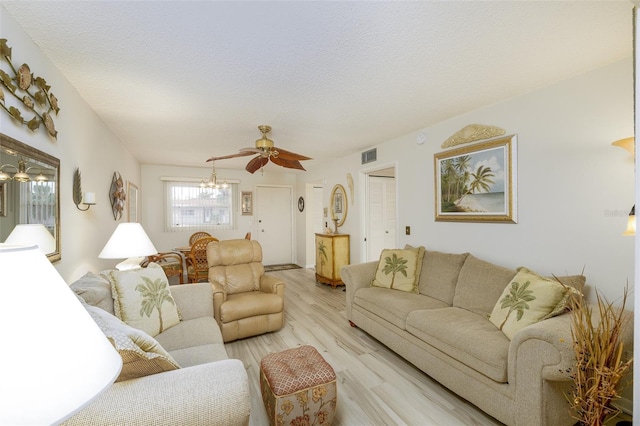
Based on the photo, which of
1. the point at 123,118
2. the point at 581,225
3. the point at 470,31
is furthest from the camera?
the point at 123,118

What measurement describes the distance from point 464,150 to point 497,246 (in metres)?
1.02

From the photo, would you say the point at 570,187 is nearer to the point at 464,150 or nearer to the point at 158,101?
the point at 464,150

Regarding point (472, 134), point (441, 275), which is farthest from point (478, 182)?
point (441, 275)

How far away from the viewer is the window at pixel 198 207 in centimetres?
571

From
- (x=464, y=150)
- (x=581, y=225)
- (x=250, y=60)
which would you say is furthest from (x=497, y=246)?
(x=250, y=60)

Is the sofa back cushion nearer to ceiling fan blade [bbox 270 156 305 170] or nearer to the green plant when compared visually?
ceiling fan blade [bbox 270 156 305 170]

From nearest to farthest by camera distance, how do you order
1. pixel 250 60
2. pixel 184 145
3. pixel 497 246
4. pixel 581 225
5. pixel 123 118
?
pixel 250 60 < pixel 581 225 < pixel 497 246 < pixel 123 118 < pixel 184 145

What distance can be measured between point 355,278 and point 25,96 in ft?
9.49

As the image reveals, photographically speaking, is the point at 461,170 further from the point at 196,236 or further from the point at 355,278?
the point at 196,236

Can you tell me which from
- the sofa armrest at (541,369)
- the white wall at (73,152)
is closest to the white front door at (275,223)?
the white wall at (73,152)

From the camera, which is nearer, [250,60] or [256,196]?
[250,60]

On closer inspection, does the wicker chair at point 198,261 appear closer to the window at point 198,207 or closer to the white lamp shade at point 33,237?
the window at point 198,207

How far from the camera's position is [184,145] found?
3971 mm

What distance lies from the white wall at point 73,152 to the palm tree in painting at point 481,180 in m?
3.38
